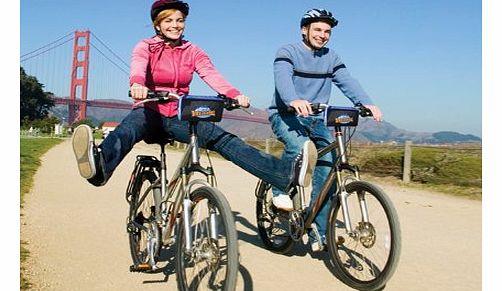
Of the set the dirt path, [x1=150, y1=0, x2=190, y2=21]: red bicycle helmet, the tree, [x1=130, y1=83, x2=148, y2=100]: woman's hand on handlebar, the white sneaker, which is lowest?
the dirt path

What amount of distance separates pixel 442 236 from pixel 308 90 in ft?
7.69

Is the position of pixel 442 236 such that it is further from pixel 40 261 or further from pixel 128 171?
pixel 128 171

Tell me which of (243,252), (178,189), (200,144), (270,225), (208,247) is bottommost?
(243,252)

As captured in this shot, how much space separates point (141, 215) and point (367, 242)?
160 cm

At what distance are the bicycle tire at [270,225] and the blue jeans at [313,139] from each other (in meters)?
0.24

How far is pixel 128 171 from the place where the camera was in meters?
12.1

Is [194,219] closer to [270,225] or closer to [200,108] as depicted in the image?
[200,108]

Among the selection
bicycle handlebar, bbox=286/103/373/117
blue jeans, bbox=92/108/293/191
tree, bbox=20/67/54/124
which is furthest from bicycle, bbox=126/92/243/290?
tree, bbox=20/67/54/124

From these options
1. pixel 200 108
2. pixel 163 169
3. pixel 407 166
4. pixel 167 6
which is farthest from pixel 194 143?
pixel 407 166

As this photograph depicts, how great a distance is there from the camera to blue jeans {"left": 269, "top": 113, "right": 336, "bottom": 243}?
4070 mm

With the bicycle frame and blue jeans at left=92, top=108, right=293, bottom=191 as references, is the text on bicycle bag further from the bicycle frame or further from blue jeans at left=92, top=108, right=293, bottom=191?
blue jeans at left=92, top=108, right=293, bottom=191

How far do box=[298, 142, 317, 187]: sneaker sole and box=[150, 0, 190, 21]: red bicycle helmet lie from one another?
1167mm

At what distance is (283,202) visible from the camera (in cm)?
416

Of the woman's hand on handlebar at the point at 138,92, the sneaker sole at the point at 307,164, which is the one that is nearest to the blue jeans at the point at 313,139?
the sneaker sole at the point at 307,164
